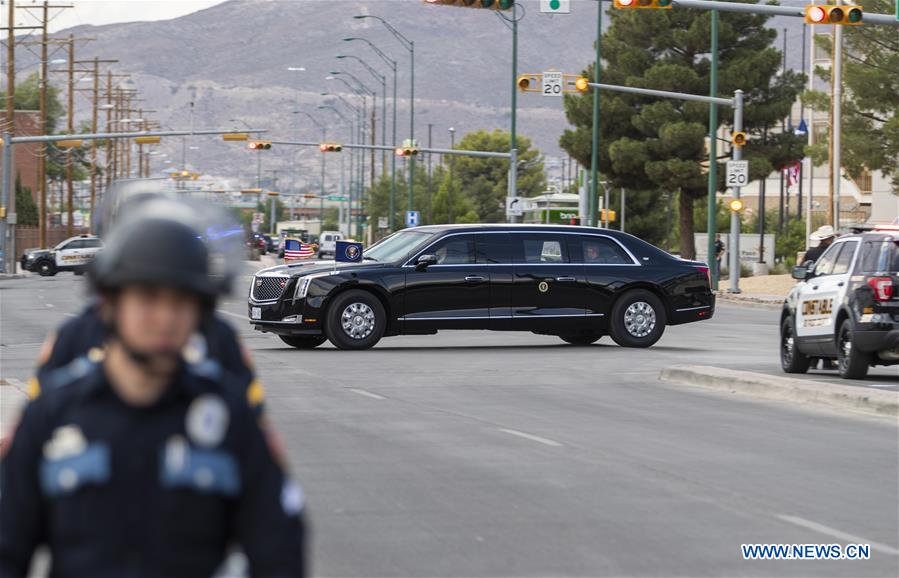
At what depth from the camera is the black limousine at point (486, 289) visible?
75.1 ft

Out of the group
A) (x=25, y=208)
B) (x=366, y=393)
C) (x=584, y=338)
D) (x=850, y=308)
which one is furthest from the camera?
(x=25, y=208)

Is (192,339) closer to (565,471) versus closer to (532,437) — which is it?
(565,471)

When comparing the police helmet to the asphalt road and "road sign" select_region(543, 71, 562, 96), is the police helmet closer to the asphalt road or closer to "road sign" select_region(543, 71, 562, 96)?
the asphalt road

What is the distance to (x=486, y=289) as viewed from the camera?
23.6m

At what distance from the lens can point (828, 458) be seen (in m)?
12.2

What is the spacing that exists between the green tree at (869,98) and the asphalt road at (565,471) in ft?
106

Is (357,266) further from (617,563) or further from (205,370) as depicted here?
(205,370)

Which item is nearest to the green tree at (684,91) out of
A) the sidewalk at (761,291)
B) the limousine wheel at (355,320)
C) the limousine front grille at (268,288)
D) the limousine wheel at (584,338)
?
the sidewalk at (761,291)

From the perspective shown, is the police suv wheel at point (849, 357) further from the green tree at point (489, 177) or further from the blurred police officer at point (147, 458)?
the green tree at point (489, 177)

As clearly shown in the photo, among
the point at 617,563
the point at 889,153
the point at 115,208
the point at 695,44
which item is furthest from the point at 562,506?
the point at 695,44

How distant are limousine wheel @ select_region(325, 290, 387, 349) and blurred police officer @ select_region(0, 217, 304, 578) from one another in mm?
19320

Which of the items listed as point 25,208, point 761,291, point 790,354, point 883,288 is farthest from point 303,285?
point 25,208

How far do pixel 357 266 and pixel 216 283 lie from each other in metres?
19.6

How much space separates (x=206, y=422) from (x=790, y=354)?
686 inches
